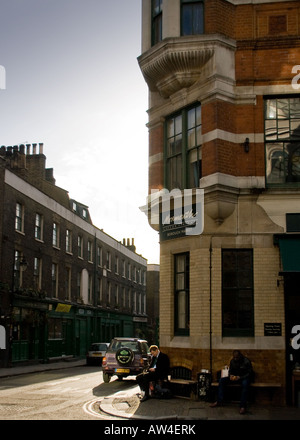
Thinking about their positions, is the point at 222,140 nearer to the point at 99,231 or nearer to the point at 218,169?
the point at 218,169

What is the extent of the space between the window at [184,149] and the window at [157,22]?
2.29 meters

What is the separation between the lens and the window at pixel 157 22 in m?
16.1

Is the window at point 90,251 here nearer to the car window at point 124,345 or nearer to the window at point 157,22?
the car window at point 124,345

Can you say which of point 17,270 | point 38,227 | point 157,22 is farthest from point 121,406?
point 38,227

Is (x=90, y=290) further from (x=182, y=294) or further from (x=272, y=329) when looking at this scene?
(x=272, y=329)

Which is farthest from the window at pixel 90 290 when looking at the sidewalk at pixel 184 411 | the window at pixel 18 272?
the sidewalk at pixel 184 411

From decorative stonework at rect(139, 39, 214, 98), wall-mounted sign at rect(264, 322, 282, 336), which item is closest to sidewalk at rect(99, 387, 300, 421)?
wall-mounted sign at rect(264, 322, 282, 336)

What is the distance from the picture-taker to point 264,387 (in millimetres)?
13273

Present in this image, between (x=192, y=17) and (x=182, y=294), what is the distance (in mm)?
7583

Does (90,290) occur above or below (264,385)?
above

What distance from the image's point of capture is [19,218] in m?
32.9

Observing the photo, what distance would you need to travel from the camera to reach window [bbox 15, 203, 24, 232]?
32594 millimetres

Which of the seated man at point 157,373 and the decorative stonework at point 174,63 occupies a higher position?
the decorative stonework at point 174,63
